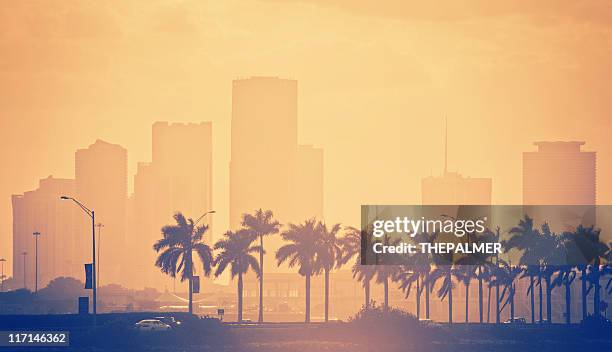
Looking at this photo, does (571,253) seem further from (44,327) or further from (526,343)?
(44,327)

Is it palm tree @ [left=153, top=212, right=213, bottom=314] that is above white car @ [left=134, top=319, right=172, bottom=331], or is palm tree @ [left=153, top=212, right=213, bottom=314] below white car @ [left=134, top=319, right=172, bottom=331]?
above

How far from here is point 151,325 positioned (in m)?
130

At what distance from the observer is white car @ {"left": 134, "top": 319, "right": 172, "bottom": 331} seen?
425 feet

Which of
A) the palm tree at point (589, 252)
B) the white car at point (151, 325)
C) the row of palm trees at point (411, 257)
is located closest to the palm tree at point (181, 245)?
the row of palm trees at point (411, 257)

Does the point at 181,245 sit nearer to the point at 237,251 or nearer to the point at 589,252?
the point at 237,251

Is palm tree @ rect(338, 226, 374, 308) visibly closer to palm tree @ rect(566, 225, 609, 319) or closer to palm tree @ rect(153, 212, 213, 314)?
palm tree @ rect(153, 212, 213, 314)

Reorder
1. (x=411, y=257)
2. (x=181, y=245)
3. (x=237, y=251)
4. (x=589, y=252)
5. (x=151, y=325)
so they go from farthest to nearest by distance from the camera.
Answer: (x=237, y=251) < (x=181, y=245) < (x=411, y=257) < (x=589, y=252) < (x=151, y=325)

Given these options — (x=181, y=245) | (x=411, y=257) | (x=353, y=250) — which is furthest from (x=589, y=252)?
(x=181, y=245)

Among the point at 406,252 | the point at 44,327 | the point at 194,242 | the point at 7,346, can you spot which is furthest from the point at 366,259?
the point at 7,346

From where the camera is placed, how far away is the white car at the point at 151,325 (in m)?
130

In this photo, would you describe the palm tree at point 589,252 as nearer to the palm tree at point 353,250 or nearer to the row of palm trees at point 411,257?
the row of palm trees at point 411,257

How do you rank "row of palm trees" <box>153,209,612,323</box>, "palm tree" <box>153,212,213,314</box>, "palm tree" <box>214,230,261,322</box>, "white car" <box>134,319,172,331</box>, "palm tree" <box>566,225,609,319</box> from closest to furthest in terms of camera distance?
"white car" <box>134,319,172,331</box>
"palm tree" <box>566,225,609,319</box>
"row of palm trees" <box>153,209,612,323</box>
"palm tree" <box>153,212,213,314</box>
"palm tree" <box>214,230,261,322</box>

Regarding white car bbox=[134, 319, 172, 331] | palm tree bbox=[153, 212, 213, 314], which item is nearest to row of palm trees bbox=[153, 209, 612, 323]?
palm tree bbox=[153, 212, 213, 314]

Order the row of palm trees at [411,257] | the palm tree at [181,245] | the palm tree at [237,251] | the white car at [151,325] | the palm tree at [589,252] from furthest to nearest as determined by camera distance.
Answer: the palm tree at [237,251], the palm tree at [181,245], the row of palm trees at [411,257], the palm tree at [589,252], the white car at [151,325]
